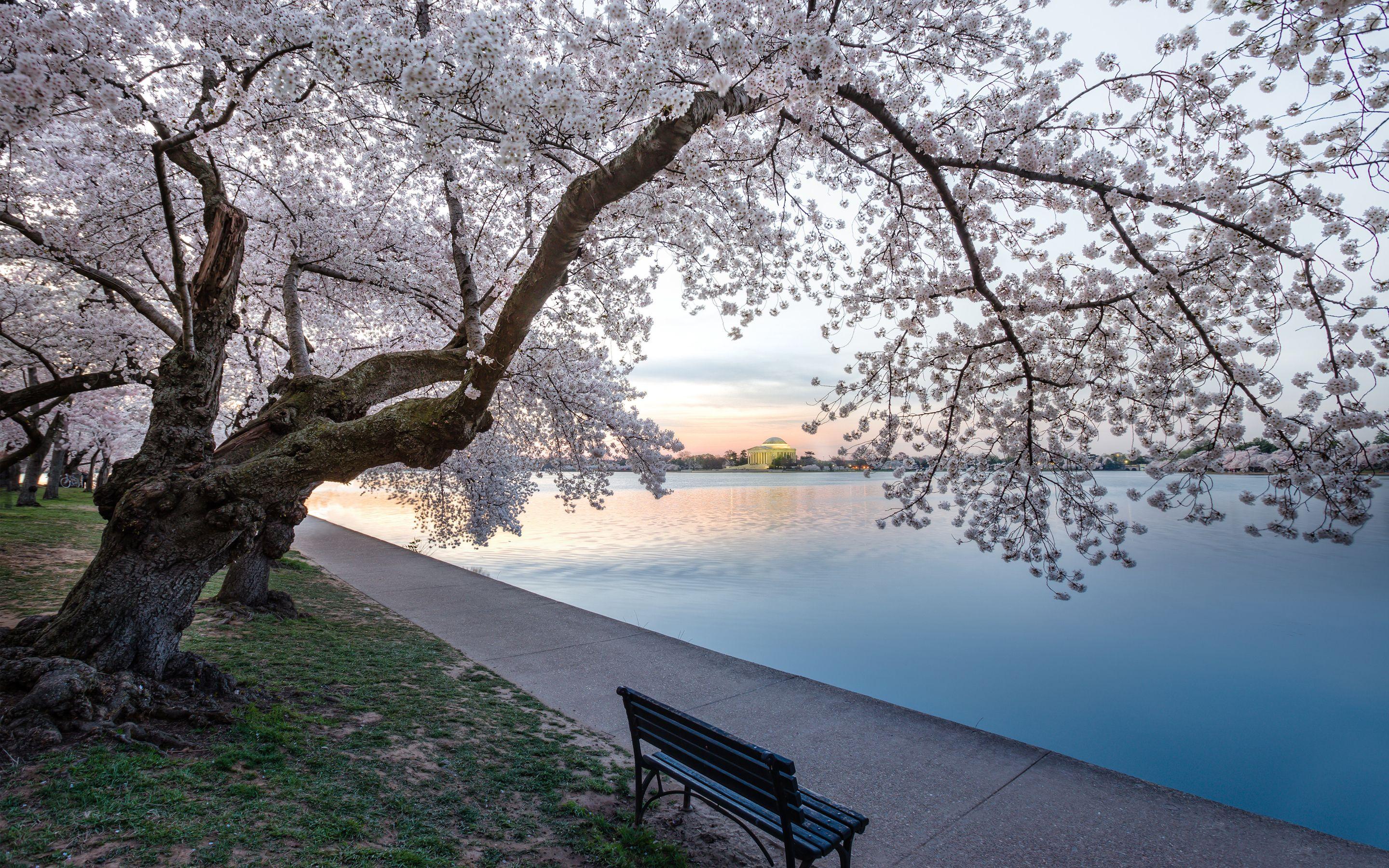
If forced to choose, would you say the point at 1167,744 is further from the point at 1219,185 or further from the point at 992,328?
the point at 1219,185

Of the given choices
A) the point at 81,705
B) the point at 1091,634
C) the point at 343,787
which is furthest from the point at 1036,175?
the point at 1091,634

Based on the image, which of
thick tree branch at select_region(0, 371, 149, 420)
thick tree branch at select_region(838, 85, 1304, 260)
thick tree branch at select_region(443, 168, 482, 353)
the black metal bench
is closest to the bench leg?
the black metal bench

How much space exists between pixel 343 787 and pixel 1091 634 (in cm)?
1502

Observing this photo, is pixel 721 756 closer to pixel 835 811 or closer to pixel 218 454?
pixel 835 811

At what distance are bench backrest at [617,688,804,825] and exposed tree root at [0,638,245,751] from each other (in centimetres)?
304

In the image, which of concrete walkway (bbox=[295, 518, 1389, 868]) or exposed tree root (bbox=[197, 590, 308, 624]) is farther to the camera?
exposed tree root (bbox=[197, 590, 308, 624])

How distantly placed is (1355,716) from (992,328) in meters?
9.91

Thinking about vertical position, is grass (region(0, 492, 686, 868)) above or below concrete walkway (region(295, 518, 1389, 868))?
above

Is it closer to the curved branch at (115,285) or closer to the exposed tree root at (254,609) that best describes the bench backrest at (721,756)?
the curved branch at (115,285)

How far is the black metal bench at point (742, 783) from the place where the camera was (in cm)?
287

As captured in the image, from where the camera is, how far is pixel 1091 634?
13484 millimetres

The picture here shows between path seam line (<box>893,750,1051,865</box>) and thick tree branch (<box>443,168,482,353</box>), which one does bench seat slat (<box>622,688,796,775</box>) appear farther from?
thick tree branch (<box>443,168,482,353</box>)

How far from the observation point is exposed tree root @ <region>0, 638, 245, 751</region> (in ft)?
11.9

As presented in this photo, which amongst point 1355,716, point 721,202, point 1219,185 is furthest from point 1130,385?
point 1355,716
